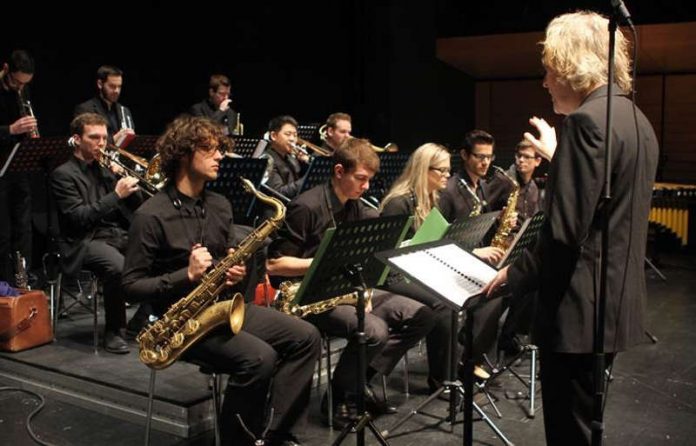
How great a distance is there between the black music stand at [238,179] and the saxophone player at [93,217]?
528 millimetres

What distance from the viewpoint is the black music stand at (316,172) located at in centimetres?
534

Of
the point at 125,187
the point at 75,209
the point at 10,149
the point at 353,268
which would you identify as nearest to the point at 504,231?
the point at 353,268

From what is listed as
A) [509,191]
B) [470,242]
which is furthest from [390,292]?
[509,191]

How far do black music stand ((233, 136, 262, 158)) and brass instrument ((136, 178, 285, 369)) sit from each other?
295 cm

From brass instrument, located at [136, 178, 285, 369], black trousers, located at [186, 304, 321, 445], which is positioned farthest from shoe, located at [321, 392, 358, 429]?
brass instrument, located at [136, 178, 285, 369]

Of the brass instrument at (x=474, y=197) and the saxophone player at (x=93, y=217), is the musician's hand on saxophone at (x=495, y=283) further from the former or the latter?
the saxophone player at (x=93, y=217)

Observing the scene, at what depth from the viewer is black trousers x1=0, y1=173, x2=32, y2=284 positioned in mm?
5840

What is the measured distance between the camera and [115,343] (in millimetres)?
4699

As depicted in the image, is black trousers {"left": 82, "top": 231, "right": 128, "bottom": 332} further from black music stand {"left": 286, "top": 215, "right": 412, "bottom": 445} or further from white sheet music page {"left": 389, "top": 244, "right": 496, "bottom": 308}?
white sheet music page {"left": 389, "top": 244, "right": 496, "bottom": 308}

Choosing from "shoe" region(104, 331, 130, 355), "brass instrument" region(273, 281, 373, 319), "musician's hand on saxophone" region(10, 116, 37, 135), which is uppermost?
"musician's hand on saxophone" region(10, 116, 37, 135)

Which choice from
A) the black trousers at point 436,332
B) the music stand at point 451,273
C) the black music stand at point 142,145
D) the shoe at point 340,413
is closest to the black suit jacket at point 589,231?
the music stand at point 451,273

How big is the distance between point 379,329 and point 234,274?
0.93 metres

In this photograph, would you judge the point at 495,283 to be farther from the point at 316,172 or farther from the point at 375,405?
the point at 316,172

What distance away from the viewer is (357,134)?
10.2 meters
